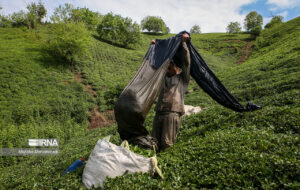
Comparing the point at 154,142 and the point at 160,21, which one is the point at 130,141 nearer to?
the point at 154,142

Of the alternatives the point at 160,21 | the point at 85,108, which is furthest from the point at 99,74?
the point at 160,21

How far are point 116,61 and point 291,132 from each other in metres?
38.9

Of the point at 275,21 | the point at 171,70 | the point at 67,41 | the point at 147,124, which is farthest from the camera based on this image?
the point at 275,21

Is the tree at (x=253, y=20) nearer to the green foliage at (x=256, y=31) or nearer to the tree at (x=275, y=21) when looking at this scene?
the tree at (x=275, y=21)

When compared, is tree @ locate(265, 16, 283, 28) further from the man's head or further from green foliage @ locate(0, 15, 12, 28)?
green foliage @ locate(0, 15, 12, 28)

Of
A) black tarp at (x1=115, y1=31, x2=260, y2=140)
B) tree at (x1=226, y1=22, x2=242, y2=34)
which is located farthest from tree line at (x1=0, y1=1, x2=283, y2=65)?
black tarp at (x1=115, y1=31, x2=260, y2=140)

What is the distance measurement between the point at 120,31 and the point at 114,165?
59.3 m

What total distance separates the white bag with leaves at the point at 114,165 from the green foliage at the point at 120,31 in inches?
2157

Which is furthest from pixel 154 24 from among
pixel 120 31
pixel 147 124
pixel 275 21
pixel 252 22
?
pixel 147 124

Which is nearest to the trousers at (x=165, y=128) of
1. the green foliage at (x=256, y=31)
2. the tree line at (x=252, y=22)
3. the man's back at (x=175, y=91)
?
the man's back at (x=175, y=91)

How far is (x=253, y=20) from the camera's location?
74.8 metres

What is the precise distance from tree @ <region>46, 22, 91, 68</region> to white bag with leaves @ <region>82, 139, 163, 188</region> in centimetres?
3005

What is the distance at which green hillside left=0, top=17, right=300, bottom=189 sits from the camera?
3209 mm

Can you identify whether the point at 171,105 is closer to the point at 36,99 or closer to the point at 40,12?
the point at 36,99
